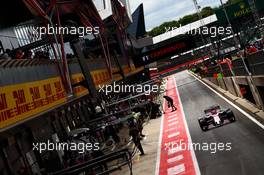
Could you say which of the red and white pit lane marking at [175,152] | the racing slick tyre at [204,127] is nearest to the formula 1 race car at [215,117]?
the racing slick tyre at [204,127]

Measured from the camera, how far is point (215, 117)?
1056 inches

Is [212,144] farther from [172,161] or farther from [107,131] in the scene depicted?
[107,131]

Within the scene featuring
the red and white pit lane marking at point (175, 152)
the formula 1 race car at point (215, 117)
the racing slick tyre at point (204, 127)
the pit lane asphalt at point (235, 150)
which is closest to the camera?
the pit lane asphalt at point (235, 150)

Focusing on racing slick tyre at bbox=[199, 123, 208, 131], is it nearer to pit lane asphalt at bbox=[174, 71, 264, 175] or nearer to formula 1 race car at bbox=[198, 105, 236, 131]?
formula 1 race car at bbox=[198, 105, 236, 131]

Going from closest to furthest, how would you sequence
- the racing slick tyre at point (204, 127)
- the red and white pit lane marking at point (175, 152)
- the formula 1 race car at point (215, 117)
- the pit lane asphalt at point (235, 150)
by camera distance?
the pit lane asphalt at point (235, 150) < the red and white pit lane marking at point (175, 152) < the formula 1 race car at point (215, 117) < the racing slick tyre at point (204, 127)

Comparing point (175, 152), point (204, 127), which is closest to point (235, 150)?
point (175, 152)

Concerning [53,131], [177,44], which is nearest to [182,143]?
[53,131]

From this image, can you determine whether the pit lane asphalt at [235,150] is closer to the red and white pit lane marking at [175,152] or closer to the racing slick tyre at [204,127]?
the racing slick tyre at [204,127]

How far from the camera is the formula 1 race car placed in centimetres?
2656

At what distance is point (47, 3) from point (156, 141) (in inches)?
514

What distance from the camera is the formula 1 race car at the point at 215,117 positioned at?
87.1ft

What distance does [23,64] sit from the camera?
1633 cm

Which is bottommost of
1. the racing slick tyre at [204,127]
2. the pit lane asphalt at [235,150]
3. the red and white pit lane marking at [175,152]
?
the red and white pit lane marking at [175,152]

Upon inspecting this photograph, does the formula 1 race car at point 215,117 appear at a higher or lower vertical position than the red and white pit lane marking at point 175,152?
higher
